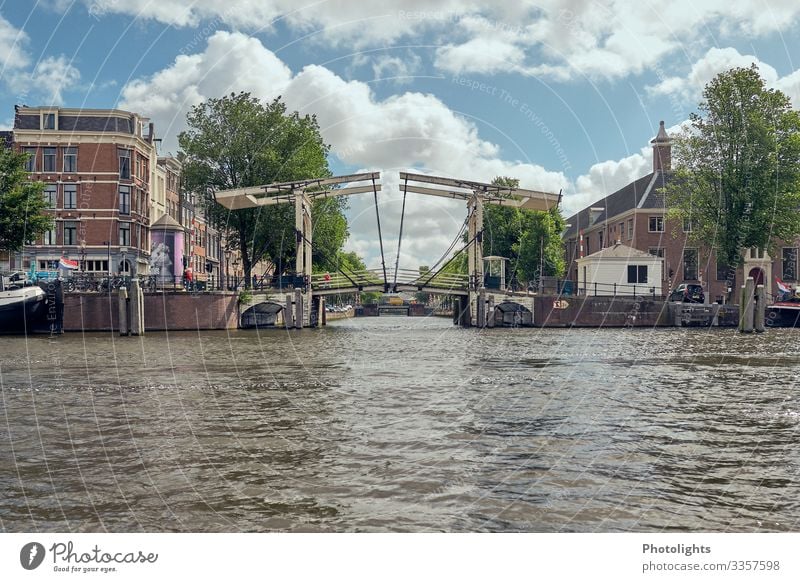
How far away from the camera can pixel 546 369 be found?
16391 millimetres

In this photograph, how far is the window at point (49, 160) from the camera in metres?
48.2

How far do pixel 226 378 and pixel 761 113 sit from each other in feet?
111

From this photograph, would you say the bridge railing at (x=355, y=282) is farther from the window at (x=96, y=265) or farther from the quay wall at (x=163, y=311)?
the window at (x=96, y=265)

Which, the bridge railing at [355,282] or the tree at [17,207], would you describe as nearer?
the tree at [17,207]

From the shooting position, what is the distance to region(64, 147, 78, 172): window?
48247mm

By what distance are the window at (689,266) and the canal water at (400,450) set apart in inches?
1548

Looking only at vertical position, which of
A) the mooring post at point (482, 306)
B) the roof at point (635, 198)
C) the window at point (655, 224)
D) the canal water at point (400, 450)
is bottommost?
the canal water at point (400, 450)

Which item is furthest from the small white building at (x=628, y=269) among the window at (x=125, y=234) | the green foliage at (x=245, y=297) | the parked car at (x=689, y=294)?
the window at (x=125, y=234)

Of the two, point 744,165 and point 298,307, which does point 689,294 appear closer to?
point 744,165

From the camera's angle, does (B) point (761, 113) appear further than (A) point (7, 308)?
Yes

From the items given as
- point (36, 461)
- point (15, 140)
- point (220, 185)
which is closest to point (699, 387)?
point (36, 461)

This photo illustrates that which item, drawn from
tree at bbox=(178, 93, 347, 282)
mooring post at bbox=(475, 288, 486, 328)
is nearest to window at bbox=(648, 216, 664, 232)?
mooring post at bbox=(475, 288, 486, 328)

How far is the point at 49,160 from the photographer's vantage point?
4831 cm

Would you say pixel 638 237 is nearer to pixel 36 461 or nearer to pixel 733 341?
pixel 733 341
